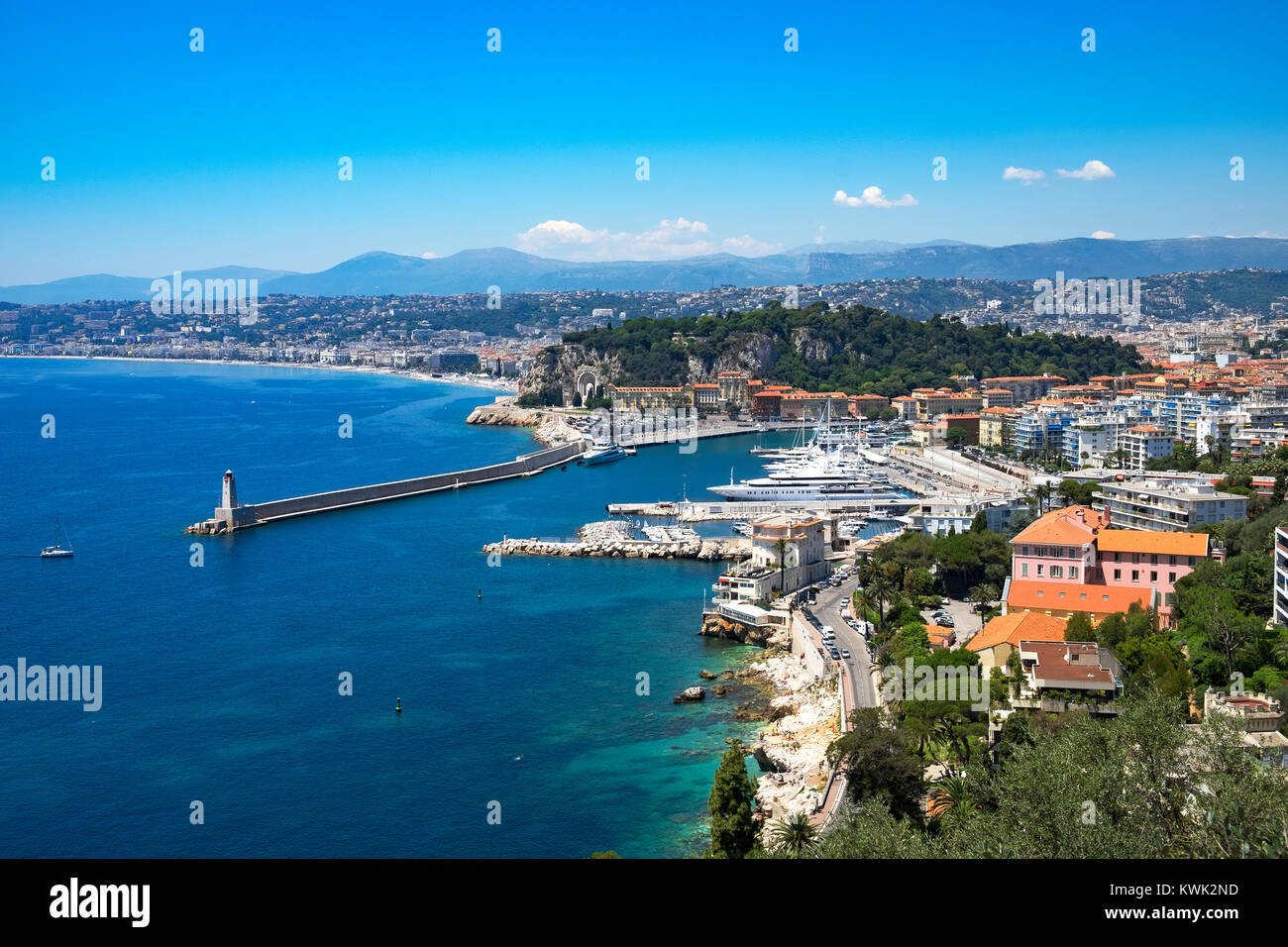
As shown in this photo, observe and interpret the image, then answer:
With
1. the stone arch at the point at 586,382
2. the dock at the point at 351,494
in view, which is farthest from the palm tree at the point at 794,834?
the stone arch at the point at 586,382

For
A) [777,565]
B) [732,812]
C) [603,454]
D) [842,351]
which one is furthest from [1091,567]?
[842,351]

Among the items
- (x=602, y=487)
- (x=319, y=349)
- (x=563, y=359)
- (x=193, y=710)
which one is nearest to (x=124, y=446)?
(x=602, y=487)

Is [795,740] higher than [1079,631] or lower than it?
lower

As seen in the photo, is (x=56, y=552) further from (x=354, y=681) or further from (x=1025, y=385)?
(x=1025, y=385)

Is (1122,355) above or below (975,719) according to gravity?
above

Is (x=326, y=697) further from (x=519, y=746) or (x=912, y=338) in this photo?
(x=912, y=338)

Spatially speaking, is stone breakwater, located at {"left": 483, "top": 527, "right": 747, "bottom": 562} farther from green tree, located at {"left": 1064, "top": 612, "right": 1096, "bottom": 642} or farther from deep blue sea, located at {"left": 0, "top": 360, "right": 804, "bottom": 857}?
green tree, located at {"left": 1064, "top": 612, "right": 1096, "bottom": 642}
